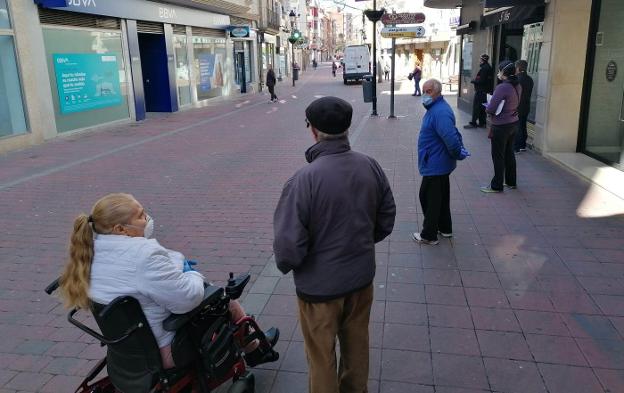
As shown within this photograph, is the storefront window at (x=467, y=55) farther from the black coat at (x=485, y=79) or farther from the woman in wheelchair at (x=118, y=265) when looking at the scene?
the woman in wheelchair at (x=118, y=265)

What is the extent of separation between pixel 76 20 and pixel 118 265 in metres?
13.3

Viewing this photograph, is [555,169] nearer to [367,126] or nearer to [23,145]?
[367,126]

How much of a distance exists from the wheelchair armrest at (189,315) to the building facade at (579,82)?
→ 699 cm

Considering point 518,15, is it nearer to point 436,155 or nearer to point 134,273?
point 436,155

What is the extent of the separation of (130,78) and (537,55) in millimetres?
11504

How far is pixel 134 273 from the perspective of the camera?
7.68 feet

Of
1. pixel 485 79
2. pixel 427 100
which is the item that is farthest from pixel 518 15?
pixel 427 100

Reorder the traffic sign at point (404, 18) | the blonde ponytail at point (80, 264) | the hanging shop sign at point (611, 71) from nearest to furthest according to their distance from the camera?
the blonde ponytail at point (80, 264), the hanging shop sign at point (611, 71), the traffic sign at point (404, 18)

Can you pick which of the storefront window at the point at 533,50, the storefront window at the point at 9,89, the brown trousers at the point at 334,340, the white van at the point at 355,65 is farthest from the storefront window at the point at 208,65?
the brown trousers at the point at 334,340

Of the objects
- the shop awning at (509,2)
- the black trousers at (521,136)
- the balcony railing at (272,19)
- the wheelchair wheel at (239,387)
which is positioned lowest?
the wheelchair wheel at (239,387)

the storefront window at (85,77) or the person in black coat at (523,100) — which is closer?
the person in black coat at (523,100)

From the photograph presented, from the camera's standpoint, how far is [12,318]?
161 inches

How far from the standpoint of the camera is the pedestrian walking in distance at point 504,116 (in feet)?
22.5

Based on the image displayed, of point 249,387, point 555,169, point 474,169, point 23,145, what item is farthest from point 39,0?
point 249,387
